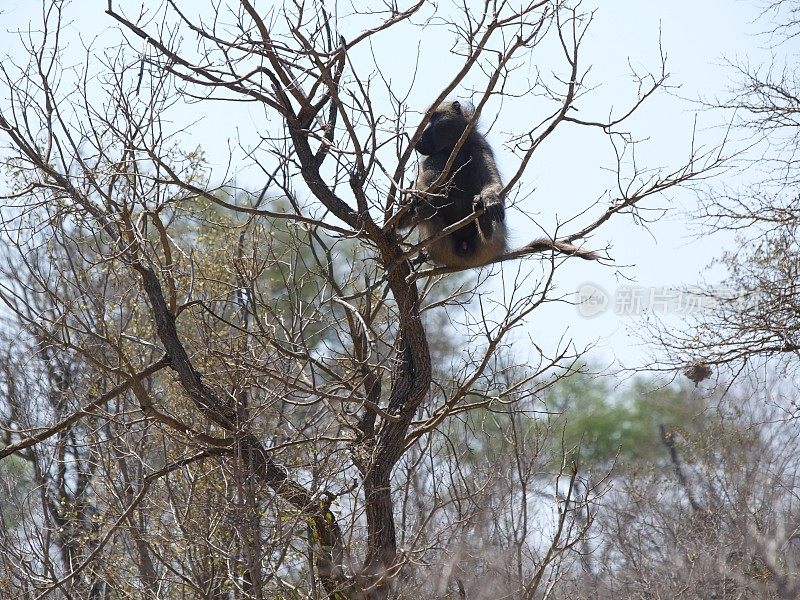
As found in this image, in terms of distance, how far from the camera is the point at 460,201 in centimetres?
614

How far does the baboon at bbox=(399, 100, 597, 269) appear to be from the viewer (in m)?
5.24

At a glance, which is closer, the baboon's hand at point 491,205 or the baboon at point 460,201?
the baboon's hand at point 491,205

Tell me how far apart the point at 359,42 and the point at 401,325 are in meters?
1.40

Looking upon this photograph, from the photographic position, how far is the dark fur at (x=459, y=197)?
5.35 m

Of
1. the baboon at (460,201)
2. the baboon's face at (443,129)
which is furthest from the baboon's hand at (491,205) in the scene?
the baboon's face at (443,129)

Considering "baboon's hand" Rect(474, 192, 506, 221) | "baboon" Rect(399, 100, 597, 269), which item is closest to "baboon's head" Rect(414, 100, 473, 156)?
"baboon" Rect(399, 100, 597, 269)

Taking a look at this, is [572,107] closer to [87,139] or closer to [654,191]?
[654,191]

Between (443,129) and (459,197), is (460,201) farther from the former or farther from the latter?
(443,129)

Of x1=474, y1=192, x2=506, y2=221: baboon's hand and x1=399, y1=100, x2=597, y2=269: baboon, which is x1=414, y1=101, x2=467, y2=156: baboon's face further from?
x1=474, y1=192, x2=506, y2=221: baboon's hand

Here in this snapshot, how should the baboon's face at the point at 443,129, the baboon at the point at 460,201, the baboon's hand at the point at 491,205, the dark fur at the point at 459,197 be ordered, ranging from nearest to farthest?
the baboon's hand at the point at 491,205, the baboon at the point at 460,201, the dark fur at the point at 459,197, the baboon's face at the point at 443,129

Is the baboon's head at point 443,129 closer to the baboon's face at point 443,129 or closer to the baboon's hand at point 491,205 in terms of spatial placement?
the baboon's face at point 443,129

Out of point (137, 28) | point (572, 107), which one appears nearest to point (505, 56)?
point (572, 107)

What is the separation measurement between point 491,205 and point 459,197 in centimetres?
117

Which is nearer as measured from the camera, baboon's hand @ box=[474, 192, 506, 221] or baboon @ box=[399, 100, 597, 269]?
baboon's hand @ box=[474, 192, 506, 221]
